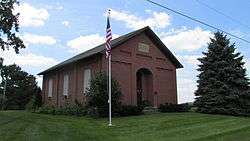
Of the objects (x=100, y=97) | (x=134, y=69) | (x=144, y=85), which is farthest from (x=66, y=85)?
(x=100, y=97)

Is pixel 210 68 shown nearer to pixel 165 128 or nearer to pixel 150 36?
pixel 150 36

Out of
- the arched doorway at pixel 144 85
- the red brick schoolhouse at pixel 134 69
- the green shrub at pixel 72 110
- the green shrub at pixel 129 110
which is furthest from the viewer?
the arched doorway at pixel 144 85

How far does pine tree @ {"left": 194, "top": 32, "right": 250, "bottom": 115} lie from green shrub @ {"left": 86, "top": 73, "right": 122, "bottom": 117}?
27.0 ft

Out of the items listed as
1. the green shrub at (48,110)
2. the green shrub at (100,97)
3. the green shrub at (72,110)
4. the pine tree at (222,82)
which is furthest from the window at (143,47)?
the green shrub at (48,110)

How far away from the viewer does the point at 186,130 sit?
1636 centimetres

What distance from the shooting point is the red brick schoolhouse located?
98.4 feet

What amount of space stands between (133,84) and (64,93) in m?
8.71

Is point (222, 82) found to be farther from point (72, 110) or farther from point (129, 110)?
point (72, 110)

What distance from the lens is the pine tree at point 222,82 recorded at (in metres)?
28.9

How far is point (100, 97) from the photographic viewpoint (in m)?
24.7

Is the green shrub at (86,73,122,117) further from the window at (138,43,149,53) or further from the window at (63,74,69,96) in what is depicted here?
the window at (63,74,69,96)

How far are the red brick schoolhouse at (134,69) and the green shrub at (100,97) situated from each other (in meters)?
3.45

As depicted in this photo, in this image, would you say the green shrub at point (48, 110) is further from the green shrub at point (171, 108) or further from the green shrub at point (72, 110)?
the green shrub at point (171, 108)

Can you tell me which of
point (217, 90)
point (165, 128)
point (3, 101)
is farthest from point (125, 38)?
point (3, 101)
